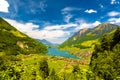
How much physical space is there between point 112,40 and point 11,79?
154ft

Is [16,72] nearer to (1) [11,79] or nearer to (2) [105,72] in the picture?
(1) [11,79]

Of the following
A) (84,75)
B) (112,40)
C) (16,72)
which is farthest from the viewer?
(112,40)

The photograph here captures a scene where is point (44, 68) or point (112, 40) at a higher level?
point (112, 40)

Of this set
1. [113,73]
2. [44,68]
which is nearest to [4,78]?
[113,73]

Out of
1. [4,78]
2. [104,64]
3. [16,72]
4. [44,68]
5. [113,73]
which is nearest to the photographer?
[4,78]

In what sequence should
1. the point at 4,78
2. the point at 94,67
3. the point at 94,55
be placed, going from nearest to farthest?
1. the point at 4,78
2. the point at 94,67
3. the point at 94,55

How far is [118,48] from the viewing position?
6838 cm

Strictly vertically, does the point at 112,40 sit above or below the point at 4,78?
above

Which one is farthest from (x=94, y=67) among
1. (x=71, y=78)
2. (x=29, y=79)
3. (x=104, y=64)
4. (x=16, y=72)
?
(x=16, y=72)

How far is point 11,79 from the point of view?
37188mm

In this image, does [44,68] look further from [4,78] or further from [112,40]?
[4,78]

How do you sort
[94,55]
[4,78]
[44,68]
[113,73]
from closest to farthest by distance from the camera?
[4,78] → [113,73] → [94,55] → [44,68]

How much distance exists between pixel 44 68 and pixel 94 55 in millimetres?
20662

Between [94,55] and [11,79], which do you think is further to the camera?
[94,55]
